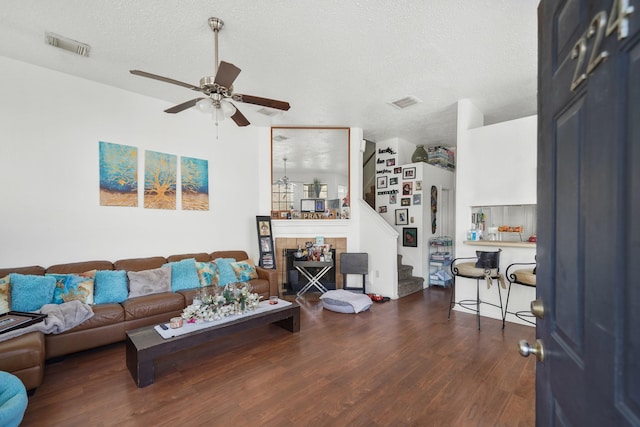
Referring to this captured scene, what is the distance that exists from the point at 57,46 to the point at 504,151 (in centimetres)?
538

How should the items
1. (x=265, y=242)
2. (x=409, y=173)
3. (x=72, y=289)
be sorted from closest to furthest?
(x=72, y=289) → (x=265, y=242) → (x=409, y=173)

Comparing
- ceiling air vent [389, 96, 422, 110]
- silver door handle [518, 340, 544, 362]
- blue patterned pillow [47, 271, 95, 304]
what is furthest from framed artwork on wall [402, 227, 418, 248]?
blue patterned pillow [47, 271, 95, 304]

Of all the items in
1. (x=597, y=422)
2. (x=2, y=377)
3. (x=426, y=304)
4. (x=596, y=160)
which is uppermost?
(x=596, y=160)

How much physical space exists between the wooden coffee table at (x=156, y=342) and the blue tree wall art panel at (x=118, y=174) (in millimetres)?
1987

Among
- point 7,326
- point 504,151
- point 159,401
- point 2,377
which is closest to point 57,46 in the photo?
point 7,326

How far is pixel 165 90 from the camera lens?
392 centimetres

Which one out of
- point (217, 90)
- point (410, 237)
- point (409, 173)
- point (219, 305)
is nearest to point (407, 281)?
point (410, 237)

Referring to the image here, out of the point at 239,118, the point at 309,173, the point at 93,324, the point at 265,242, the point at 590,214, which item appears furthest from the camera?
the point at 309,173

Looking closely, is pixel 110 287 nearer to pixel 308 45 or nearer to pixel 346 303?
pixel 346 303

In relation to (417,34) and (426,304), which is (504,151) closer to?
(417,34)

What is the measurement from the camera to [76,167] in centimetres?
354

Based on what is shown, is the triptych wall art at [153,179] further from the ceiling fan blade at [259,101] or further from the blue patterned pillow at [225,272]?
the ceiling fan blade at [259,101]

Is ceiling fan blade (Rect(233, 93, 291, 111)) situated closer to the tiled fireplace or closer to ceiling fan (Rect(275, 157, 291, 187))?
ceiling fan (Rect(275, 157, 291, 187))

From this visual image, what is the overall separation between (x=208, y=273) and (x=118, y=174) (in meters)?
1.78
